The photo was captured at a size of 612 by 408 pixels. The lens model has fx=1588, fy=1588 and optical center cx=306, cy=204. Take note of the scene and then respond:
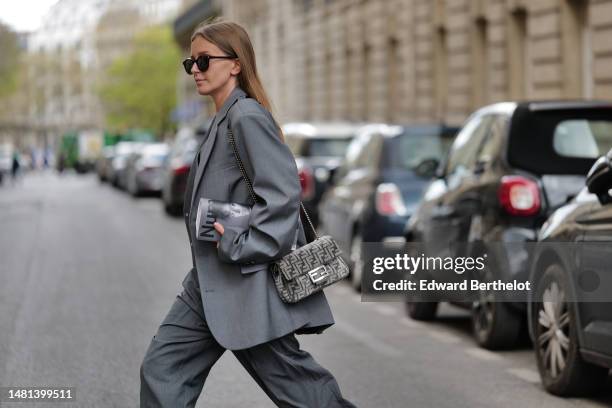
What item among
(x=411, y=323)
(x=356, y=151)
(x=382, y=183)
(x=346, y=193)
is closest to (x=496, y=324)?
(x=411, y=323)

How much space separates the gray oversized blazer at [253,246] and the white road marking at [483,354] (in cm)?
486

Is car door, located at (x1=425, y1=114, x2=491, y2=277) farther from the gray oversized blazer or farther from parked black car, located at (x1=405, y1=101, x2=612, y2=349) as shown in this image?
the gray oversized blazer

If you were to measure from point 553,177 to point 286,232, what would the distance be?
200 inches

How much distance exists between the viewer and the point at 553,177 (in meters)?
10.1

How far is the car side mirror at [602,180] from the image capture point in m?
7.71

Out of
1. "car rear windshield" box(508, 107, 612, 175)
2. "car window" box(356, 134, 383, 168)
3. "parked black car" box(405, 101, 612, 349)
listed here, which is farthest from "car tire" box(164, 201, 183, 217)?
"car rear windshield" box(508, 107, 612, 175)

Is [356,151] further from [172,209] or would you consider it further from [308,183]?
[172,209]

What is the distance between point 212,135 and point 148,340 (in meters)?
5.69

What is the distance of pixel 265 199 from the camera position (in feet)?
17.2

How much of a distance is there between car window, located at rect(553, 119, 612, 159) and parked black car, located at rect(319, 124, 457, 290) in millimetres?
3279

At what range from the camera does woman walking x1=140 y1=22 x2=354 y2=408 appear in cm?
527

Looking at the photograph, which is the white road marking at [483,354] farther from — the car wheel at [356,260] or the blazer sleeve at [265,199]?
the blazer sleeve at [265,199]

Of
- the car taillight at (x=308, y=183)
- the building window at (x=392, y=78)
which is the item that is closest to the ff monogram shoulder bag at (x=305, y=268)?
the car taillight at (x=308, y=183)

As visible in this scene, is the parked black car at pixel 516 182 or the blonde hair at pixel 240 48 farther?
the parked black car at pixel 516 182
